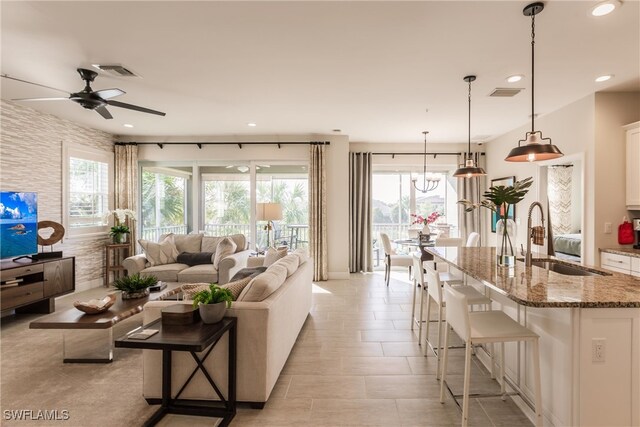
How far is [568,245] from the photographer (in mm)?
5605

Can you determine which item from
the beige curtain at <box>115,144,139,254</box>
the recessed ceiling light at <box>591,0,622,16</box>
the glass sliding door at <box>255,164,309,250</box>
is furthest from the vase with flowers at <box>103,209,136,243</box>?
the recessed ceiling light at <box>591,0,622,16</box>

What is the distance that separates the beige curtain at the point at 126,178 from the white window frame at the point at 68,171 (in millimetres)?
102

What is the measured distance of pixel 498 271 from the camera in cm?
241

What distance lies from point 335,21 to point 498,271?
7.31 ft

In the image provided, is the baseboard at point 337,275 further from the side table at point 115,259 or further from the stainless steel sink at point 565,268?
the stainless steel sink at point 565,268

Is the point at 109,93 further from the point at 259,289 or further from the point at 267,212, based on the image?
the point at 267,212

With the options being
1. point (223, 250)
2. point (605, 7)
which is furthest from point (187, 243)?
point (605, 7)

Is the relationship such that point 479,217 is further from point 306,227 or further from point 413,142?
point 306,227

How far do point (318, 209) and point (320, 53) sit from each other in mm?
3656

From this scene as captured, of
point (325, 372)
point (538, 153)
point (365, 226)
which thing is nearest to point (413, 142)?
point (365, 226)

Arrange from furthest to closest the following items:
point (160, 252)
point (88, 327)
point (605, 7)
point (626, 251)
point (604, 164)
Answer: point (160, 252), point (604, 164), point (626, 251), point (88, 327), point (605, 7)

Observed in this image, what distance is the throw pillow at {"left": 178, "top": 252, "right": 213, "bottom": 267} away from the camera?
528cm

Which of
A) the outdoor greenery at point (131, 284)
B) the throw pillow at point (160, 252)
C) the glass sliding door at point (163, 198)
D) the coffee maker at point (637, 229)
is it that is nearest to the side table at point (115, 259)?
the glass sliding door at point (163, 198)

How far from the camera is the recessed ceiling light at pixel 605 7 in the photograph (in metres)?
2.19
